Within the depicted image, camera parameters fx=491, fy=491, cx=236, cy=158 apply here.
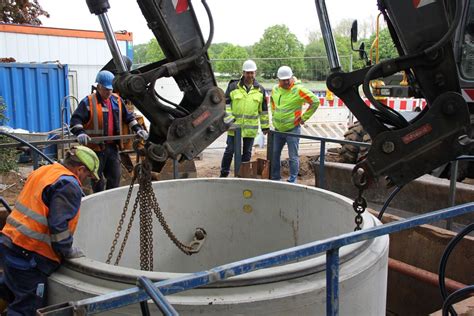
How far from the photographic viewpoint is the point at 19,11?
2023 cm

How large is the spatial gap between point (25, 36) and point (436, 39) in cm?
1305

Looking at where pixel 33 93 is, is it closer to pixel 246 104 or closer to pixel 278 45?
pixel 246 104

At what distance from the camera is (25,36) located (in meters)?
13.6

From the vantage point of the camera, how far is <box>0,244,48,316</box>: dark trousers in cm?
283

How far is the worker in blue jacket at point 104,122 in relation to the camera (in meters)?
5.47

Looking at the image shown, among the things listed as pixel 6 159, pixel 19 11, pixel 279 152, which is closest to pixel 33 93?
pixel 6 159

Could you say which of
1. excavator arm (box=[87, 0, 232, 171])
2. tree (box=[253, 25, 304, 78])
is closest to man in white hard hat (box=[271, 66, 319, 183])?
excavator arm (box=[87, 0, 232, 171])

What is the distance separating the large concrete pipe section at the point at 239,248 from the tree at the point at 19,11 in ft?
55.7

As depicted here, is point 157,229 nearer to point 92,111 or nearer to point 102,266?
point 92,111

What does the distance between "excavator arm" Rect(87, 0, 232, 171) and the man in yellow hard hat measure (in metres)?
0.65

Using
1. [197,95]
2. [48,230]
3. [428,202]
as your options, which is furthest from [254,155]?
[48,230]

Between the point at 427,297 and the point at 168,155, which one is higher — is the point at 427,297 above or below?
below

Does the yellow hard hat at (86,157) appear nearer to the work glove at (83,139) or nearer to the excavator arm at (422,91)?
the excavator arm at (422,91)

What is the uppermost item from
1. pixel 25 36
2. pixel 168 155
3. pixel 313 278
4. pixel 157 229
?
pixel 25 36
